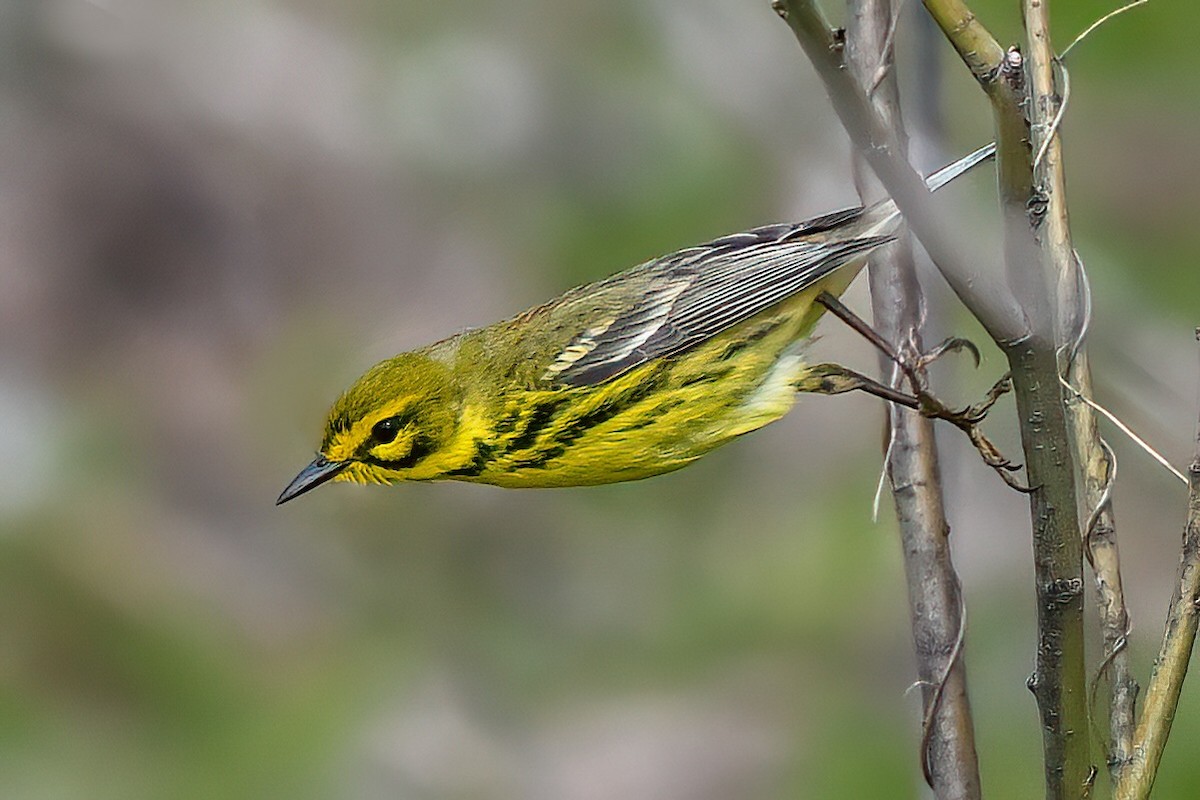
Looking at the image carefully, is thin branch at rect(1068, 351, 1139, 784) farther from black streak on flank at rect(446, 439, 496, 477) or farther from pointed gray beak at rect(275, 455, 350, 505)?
pointed gray beak at rect(275, 455, 350, 505)

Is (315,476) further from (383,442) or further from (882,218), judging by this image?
(882,218)

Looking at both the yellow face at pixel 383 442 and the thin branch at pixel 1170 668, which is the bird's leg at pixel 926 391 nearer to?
the thin branch at pixel 1170 668

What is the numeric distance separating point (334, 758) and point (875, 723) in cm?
186

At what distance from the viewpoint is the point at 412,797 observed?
17.2 ft

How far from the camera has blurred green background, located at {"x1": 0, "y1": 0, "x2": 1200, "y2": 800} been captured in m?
4.93

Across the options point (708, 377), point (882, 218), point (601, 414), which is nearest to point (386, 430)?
point (601, 414)

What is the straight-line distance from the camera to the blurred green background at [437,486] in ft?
16.2

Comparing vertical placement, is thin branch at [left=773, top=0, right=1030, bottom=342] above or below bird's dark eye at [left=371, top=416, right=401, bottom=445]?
below

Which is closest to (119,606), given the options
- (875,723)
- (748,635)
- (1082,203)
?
(748,635)

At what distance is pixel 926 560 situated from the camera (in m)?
2.52

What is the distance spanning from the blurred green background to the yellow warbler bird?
0.86m

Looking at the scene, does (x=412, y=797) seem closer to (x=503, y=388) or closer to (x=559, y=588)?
(x=559, y=588)

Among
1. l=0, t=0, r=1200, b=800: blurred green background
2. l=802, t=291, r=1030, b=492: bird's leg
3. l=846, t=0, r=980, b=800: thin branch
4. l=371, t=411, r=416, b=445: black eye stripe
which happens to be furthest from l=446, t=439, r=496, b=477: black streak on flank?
l=0, t=0, r=1200, b=800: blurred green background

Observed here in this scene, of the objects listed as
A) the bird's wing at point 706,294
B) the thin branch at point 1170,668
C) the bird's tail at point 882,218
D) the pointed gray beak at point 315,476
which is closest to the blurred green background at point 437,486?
the bird's wing at point 706,294
